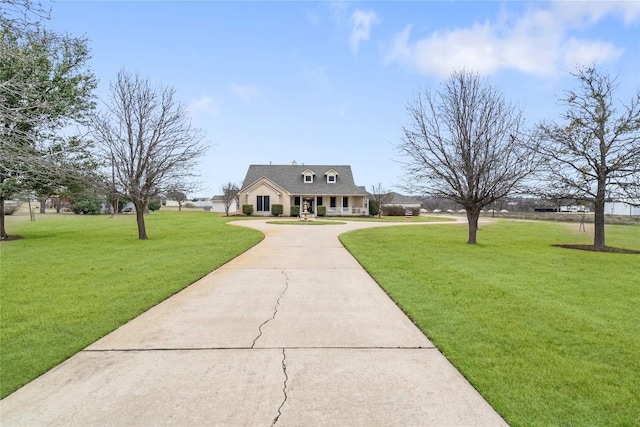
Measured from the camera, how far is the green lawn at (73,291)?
4078 mm

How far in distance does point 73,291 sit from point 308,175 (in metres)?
36.6

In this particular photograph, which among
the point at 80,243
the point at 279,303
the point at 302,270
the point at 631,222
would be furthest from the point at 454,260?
the point at 631,222

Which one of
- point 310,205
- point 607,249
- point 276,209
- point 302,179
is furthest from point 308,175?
point 607,249

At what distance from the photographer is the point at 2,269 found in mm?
9266

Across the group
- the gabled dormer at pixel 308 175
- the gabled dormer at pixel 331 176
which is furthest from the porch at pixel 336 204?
the gabled dormer at pixel 308 175

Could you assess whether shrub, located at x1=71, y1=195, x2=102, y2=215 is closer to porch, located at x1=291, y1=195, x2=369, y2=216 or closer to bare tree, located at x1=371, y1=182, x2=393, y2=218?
porch, located at x1=291, y1=195, x2=369, y2=216

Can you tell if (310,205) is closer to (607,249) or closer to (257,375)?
(607,249)

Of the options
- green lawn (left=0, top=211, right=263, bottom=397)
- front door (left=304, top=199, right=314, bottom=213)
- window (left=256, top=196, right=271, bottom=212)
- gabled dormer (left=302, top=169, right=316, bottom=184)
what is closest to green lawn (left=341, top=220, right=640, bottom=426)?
green lawn (left=0, top=211, right=263, bottom=397)

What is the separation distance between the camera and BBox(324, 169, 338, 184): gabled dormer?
139 ft

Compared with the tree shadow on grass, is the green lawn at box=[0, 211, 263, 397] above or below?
above

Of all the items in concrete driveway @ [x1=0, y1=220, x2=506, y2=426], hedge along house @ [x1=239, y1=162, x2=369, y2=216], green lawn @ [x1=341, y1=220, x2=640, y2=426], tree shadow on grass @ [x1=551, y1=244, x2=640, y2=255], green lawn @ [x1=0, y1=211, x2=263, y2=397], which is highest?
hedge along house @ [x1=239, y1=162, x2=369, y2=216]

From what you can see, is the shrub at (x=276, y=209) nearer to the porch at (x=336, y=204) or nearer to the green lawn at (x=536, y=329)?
the porch at (x=336, y=204)

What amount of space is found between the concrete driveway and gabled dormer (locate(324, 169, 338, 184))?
36.8m

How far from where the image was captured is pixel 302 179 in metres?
43.3
